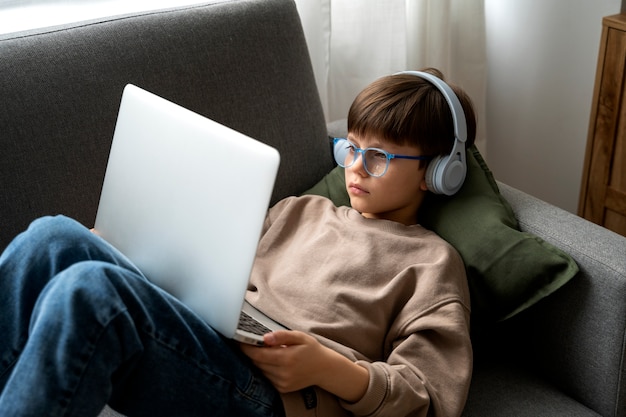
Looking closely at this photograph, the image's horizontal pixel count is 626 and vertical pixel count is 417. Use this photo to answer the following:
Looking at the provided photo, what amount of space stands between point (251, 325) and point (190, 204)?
0.75 ft

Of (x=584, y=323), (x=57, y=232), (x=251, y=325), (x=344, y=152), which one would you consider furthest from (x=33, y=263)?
(x=584, y=323)

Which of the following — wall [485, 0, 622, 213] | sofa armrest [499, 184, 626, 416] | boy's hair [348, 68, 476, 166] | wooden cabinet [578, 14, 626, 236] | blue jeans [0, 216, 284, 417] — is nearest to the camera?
blue jeans [0, 216, 284, 417]

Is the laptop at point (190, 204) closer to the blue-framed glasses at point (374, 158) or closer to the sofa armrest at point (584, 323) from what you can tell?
the blue-framed glasses at point (374, 158)

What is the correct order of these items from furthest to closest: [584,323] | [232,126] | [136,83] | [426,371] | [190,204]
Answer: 1. [232,126]
2. [136,83]
3. [584,323]
4. [426,371]
5. [190,204]

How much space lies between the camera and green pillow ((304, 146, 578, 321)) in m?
1.48

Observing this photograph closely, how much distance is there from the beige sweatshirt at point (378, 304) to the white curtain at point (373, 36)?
0.74m

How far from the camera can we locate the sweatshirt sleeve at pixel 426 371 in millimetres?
1273

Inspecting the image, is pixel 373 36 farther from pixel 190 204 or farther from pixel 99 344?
pixel 99 344

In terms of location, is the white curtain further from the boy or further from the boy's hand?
the boy's hand

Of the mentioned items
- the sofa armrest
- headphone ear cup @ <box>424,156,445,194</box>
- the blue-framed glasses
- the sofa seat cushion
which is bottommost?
the sofa seat cushion

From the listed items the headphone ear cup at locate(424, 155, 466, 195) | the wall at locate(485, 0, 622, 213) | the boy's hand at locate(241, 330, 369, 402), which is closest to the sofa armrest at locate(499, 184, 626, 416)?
the headphone ear cup at locate(424, 155, 466, 195)

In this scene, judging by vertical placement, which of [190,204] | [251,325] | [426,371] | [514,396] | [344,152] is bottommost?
[514,396]

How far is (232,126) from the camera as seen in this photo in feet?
5.81

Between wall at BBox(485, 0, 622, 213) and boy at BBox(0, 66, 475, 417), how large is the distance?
103cm
